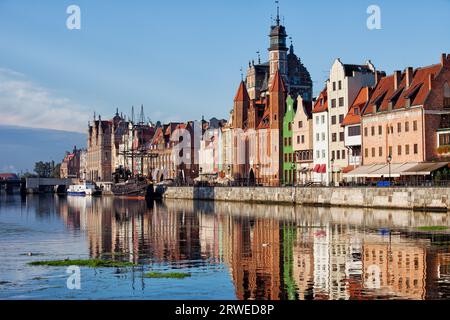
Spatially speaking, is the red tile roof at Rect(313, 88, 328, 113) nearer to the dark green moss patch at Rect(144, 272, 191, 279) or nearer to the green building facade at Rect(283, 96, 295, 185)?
the green building facade at Rect(283, 96, 295, 185)

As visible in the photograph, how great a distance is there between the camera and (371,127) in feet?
A: 321

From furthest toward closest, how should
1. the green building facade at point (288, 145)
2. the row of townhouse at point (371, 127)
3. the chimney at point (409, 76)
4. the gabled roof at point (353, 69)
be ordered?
the green building facade at point (288, 145) < the gabled roof at point (353, 69) < the chimney at point (409, 76) < the row of townhouse at point (371, 127)

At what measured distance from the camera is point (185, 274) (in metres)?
36.8

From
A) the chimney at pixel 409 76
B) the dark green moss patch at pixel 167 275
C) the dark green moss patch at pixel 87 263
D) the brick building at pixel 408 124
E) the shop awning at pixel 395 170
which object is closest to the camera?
the dark green moss patch at pixel 167 275

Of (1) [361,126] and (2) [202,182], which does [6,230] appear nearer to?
(1) [361,126]

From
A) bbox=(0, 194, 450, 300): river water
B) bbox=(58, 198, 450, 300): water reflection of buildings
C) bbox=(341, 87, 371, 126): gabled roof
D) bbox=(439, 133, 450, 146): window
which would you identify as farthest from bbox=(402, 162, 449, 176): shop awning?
bbox=(341, 87, 371, 126): gabled roof

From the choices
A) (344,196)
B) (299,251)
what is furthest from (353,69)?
(299,251)

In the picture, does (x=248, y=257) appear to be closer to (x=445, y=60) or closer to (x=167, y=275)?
(x=167, y=275)

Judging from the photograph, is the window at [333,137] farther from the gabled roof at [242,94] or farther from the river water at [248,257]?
the river water at [248,257]

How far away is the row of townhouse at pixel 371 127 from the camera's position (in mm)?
86875

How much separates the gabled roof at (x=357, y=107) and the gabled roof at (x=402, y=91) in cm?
199

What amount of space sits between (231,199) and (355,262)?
258 ft

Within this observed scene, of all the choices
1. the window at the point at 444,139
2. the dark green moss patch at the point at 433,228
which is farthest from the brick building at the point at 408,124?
the dark green moss patch at the point at 433,228
